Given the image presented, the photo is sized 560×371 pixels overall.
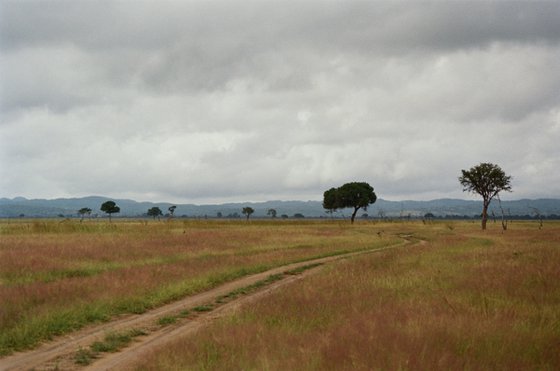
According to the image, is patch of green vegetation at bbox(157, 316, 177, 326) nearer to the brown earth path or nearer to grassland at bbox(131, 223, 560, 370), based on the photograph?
the brown earth path

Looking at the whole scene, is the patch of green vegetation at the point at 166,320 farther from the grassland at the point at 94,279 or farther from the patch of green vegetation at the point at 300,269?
the patch of green vegetation at the point at 300,269

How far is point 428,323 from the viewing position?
10859 mm

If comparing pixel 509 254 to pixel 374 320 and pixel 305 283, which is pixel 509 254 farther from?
pixel 374 320

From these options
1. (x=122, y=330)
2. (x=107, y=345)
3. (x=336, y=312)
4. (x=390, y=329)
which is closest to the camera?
(x=390, y=329)

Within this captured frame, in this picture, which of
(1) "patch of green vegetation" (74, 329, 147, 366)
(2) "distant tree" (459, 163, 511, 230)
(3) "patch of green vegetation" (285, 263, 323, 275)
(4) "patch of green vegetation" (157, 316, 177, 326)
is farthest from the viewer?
(2) "distant tree" (459, 163, 511, 230)

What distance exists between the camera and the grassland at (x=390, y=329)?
340 inches

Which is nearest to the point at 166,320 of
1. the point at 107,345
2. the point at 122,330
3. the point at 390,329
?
the point at 122,330

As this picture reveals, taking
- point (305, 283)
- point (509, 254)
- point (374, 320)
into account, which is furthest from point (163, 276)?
point (509, 254)

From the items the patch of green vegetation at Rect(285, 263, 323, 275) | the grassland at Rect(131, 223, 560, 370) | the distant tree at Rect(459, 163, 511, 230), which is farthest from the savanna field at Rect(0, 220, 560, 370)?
the distant tree at Rect(459, 163, 511, 230)

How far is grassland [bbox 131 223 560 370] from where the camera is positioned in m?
8.63

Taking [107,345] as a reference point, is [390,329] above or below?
above

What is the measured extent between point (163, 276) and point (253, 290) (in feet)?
15.6

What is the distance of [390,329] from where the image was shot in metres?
10.4

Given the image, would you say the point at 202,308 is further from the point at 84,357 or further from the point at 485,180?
the point at 485,180
